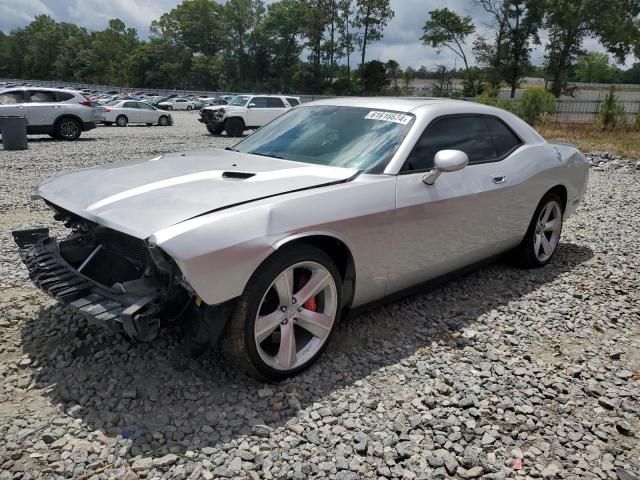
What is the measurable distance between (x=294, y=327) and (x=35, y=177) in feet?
26.0

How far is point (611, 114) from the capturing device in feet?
63.2

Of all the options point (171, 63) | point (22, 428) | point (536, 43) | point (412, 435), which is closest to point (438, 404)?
point (412, 435)

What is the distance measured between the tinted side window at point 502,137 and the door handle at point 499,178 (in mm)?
217

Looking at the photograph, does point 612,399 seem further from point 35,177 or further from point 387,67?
point 387,67

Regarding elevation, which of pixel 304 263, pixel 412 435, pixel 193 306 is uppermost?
pixel 304 263

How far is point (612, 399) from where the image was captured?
289 centimetres

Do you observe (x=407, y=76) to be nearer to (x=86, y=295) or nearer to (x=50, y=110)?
(x=50, y=110)

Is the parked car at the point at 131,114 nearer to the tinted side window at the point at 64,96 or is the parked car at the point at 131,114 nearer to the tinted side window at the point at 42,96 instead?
the tinted side window at the point at 64,96

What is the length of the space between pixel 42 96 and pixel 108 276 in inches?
607

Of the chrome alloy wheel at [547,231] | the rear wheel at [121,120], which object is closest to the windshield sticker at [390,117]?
the chrome alloy wheel at [547,231]

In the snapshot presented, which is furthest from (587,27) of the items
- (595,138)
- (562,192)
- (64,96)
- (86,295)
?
(86,295)

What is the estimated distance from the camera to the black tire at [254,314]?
2.56 metres

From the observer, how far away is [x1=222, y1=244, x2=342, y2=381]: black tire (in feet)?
8.41

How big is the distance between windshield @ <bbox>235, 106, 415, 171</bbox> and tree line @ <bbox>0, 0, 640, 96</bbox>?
43017mm
